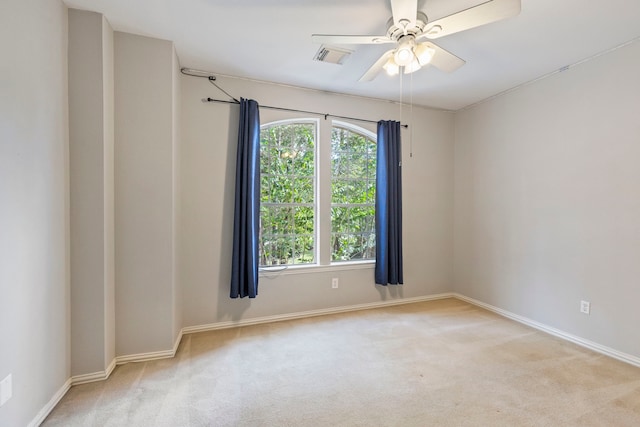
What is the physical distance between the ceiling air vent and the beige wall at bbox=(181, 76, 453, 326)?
0.74m

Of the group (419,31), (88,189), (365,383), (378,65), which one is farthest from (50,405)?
(419,31)

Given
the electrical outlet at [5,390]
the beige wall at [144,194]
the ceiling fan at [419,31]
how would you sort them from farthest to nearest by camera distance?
the beige wall at [144,194] < the ceiling fan at [419,31] < the electrical outlet at [5,390]

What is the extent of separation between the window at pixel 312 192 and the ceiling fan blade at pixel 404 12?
1.80 m

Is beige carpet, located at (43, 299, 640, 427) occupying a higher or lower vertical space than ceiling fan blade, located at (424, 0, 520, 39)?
lower

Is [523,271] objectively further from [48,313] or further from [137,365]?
[48,313]

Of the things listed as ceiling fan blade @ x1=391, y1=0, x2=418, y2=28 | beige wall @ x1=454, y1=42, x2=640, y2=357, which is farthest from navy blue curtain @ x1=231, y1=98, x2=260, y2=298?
beige wall @ x1=454, y1=42, x2=640, y2=357

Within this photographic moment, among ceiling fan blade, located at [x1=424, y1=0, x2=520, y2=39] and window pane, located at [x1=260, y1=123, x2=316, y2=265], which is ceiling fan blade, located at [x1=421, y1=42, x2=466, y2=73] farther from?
window pane, located at [x1=260, y1=123, x2=316, y2=265]

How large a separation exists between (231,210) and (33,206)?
1.58 meters

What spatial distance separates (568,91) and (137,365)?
4.60m

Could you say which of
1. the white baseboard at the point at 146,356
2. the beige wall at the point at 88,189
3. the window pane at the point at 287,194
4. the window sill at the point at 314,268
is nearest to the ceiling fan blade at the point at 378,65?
the window pane at the point at 287,194

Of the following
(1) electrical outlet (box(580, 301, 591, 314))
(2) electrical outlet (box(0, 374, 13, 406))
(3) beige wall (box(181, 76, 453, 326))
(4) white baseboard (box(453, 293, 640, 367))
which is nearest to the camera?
(2) electrical outlet (box(0, 374, 13, 406))

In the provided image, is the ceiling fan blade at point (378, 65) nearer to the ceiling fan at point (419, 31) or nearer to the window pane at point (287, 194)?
the ceiling fan at point (419, 31)

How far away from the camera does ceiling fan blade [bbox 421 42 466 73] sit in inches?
77.1

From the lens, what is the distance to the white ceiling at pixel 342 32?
1.98 metres
